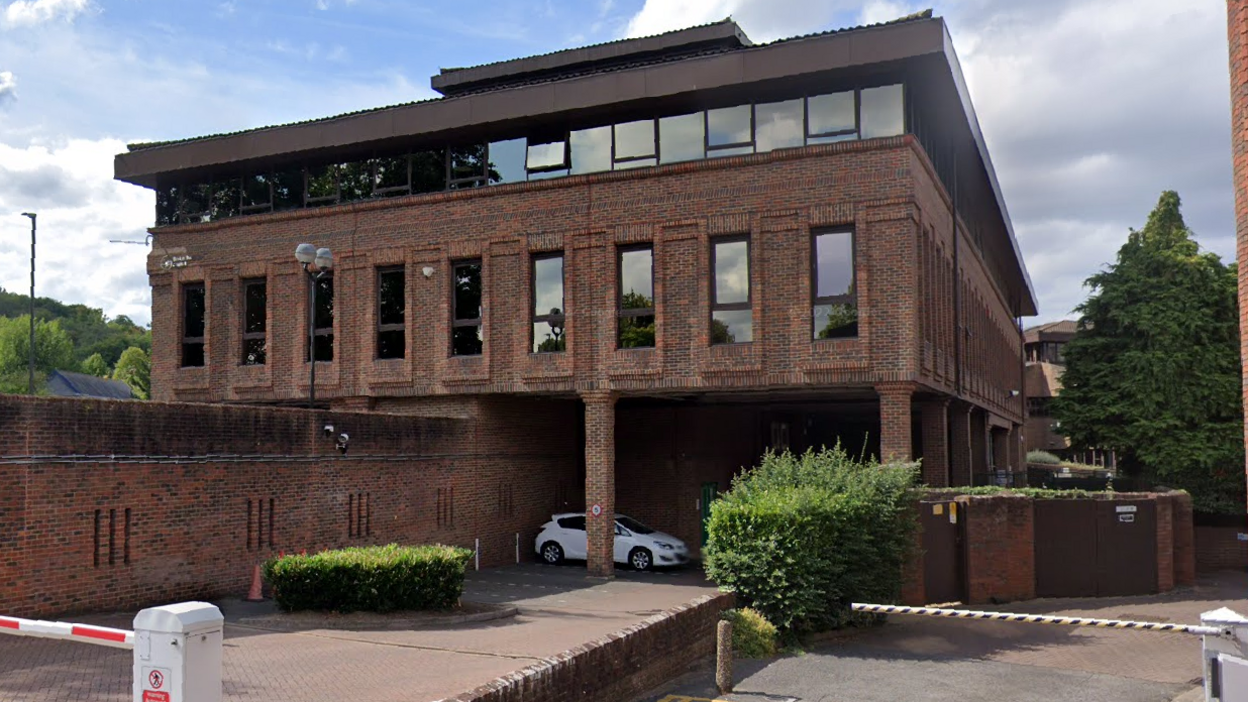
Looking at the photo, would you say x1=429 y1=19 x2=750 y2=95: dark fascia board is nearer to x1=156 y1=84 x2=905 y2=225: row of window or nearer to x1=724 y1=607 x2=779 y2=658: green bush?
x1=156 y1=84 x2=905 y2=225: row of window

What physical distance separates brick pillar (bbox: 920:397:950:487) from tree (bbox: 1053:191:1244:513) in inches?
447

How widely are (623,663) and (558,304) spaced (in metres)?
15.3

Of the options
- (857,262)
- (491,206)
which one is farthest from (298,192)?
(857,262)

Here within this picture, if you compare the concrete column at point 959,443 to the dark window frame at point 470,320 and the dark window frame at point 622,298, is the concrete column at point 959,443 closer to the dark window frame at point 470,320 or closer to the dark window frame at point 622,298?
the dark window frame at point 622,298

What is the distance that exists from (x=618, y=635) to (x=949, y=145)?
2272cm

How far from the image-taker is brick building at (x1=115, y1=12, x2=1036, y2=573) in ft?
74.2

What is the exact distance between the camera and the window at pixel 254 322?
2837cm

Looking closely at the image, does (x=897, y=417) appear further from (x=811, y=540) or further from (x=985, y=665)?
(x=985, y=665)

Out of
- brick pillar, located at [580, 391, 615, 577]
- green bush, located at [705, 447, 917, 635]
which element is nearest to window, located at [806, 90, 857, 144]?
brick pillar, located at [580, 391, 615, 577]

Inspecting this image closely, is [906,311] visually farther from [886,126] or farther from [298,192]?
[298,192]

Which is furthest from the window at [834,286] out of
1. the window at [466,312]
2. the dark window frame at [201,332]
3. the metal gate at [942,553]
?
the dark window frame at [201,332]

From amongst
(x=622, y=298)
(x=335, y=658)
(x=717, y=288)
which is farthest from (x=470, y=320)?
(x=335, y=658)

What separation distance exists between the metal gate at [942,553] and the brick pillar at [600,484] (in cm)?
803

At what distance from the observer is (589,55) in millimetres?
29344
